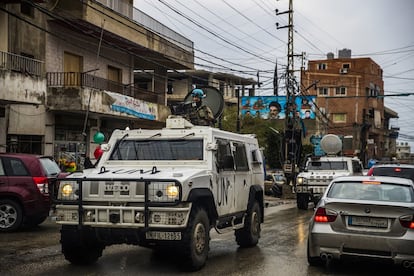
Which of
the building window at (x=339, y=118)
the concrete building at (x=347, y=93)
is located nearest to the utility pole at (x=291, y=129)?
the concrete building at (x=347, y=93)

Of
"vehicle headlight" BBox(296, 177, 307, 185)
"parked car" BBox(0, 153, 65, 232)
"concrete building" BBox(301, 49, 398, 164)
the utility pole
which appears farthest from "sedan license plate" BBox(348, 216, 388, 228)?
"concrete building" BBox(301, 49, 398, 164)

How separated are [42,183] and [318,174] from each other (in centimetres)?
1110

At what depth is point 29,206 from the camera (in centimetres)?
1173

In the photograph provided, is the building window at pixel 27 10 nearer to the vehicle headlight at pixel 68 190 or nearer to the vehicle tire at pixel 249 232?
the vehicle tire at pixel 249 232

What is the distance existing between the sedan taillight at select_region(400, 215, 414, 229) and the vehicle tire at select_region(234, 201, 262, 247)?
3474 mm

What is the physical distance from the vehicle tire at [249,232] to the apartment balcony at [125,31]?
1060 cm

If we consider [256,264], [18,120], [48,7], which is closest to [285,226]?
[256,264]

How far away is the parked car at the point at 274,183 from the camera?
28.7 meters

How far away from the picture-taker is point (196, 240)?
774cm

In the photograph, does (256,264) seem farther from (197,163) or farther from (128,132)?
(128,132)

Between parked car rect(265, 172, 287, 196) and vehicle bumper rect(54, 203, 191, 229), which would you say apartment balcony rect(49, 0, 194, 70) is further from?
vehicle bumper rect(54, 203, 191, 229)

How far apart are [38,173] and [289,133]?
22.9m

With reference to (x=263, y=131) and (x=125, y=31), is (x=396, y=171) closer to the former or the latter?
(x=125, y=31)

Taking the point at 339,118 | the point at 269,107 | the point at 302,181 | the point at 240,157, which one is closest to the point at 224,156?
the point at 240,157
